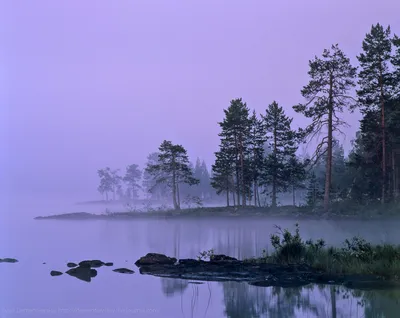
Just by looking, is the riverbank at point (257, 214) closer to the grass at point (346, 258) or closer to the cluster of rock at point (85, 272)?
the grass at point (346, 258)

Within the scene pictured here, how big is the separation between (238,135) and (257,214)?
10.3 meters

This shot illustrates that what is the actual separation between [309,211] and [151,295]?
3662 cm

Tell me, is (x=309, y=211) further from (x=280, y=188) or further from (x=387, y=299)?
(x=387, y=299)

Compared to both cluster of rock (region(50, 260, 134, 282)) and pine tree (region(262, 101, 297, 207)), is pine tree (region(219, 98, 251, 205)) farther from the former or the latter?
cluster of rock (region(50, 260, 134, 282))

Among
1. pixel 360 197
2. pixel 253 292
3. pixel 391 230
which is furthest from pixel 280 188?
pixel 253 292

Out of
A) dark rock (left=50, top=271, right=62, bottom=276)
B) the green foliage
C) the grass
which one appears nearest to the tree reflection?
the green foliage

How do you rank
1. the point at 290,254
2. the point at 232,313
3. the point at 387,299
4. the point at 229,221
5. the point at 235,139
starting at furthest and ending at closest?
the point at 235,139
the point at 229,221
the point at 290,254
the point at 387,299
the point at 232,313

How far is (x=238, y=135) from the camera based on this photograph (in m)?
58.4

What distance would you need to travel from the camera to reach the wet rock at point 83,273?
19359mm

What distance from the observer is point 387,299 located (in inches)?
549

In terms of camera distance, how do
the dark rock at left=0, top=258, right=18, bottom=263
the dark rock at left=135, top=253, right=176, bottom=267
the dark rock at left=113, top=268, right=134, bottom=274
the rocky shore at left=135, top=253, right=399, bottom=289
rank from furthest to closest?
1. the dark rock at left=0, top=258, right=18, bottom=263
2. the dark rock at left=135, top=253, right=176, bottom=267
3. the dark rock at left=113, top=268, right=134, bottom=274
4. the rocky shore at left=135, top=253, right=399, bottom=289

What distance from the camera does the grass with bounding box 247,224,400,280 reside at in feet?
55.9

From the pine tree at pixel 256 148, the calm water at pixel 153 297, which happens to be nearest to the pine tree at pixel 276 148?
the pine tree at pixel 256 148

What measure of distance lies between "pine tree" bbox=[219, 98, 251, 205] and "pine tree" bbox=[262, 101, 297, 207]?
263cm
